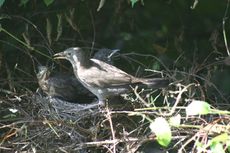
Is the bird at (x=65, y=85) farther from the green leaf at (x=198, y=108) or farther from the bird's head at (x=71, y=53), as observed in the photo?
the green leaf at (x=198, y=108)

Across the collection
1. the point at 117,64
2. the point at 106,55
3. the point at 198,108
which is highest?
the point at 198,108

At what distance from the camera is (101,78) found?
4.88 meters

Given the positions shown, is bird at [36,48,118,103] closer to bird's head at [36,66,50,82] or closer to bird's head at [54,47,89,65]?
bird's head at [36,66,50,82]

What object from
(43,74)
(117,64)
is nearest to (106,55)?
(117,64)

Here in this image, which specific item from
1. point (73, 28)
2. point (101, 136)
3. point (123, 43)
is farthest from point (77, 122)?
point (123, 43)

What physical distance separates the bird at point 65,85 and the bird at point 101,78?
162 millimetres

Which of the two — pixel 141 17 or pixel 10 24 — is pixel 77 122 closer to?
pixel 10 24

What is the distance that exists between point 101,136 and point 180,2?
157cm

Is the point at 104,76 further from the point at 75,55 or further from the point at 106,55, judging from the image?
the point at 106,55

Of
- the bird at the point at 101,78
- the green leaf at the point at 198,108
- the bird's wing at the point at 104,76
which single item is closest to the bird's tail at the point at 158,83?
the bird at the point at 101,78

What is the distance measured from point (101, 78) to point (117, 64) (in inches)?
27.7

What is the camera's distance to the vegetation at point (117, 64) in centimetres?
447

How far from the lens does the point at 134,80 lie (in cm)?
471

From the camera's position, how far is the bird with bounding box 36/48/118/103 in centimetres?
518
